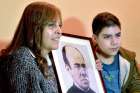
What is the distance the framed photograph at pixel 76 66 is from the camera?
59.9 inches

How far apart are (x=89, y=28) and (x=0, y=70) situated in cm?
75

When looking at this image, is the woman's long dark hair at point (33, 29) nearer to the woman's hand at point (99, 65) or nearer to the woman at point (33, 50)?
the woman at point (33, 50)

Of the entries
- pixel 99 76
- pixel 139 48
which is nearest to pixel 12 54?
pixel 99 76

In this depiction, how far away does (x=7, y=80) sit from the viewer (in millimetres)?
1269

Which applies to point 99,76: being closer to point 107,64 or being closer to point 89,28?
point 107,64

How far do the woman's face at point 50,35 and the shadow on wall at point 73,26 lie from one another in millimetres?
430

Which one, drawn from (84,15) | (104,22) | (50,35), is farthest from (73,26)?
(50,35)

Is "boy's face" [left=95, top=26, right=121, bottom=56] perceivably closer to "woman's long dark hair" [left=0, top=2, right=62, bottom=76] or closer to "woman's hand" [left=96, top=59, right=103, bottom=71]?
"woman's hand" [left=96, top=59, right=103, bottom=71]

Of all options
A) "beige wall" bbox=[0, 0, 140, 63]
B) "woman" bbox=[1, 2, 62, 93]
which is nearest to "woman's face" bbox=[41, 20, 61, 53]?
"woman" bbox=[1, 2, 62, 93]

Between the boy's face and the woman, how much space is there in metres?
0.38

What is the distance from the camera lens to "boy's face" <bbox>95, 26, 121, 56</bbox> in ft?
5.51

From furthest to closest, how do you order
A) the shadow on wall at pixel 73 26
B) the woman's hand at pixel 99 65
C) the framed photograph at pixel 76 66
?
the shadow on wall at pixel 73 26 → the woman's hand at pixel 99 65 → the framed photograph at pixel 76 66

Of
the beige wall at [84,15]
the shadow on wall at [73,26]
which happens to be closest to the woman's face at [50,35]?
the beige wall at [84,15]

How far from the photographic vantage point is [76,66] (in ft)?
5.21
